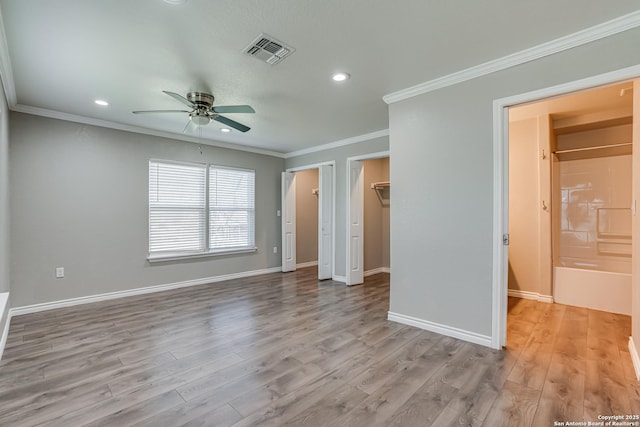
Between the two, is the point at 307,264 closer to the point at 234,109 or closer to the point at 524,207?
the point at 524,207

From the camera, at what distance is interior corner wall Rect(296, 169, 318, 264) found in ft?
23.0

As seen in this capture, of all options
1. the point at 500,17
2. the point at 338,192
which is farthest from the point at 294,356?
the point at 338,192

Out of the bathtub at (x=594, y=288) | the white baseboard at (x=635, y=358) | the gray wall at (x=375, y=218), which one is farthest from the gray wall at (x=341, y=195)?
the white baseboard at (x=635, y=358)

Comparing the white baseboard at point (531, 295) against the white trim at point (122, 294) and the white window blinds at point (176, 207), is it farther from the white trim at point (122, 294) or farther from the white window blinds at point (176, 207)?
the white window blinds at point (176, 207)

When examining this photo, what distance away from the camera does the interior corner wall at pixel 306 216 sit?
702 centimetres

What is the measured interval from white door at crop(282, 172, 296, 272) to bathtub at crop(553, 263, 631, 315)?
4.52 metres

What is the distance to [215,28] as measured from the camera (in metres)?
2.11

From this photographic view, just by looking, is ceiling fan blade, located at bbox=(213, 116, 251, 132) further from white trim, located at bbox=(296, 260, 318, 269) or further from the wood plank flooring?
white trim, located at bbox=(296, 260, 318, 269)

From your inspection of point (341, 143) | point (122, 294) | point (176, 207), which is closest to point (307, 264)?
point (341, 143)

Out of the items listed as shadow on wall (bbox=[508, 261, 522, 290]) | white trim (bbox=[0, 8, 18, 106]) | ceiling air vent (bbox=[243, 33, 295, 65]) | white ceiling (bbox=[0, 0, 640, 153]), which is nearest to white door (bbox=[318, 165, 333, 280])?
white ceiling (bbox=[0, 0, 640, 153])

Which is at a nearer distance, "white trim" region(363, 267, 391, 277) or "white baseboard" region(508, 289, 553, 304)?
"white baseboard" region(508, 289, 553, 304)

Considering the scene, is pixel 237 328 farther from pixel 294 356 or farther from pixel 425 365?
pixel 425 365

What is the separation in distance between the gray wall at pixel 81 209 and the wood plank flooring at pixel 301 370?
0.59 m

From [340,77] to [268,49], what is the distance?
801mm
